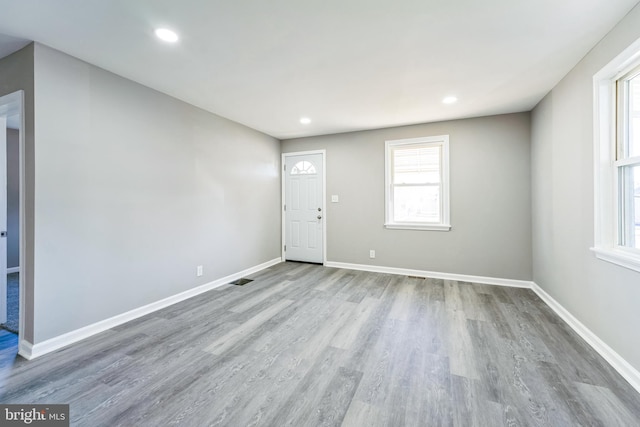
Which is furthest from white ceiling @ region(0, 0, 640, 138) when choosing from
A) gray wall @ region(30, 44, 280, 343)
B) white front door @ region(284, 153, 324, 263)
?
white front door @ region(284, 153, 324, 263)

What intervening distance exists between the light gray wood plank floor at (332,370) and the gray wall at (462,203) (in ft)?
3.51

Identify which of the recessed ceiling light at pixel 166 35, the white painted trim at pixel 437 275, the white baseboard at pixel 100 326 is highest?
the recessed ceiling light at pixel 166 35

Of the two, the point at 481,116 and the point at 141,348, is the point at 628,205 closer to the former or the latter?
the point at 481,116

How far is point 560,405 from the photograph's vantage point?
1603 mm

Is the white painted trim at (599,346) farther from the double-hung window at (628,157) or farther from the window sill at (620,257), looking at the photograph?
the double-hung window at (628,157)

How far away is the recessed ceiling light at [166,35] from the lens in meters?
1.98

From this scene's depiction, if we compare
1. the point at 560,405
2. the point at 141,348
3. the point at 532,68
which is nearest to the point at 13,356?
the point at 141,348

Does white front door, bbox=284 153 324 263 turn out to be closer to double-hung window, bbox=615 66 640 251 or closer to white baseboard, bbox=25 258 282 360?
white baseboard, bbox=25 258 282 360

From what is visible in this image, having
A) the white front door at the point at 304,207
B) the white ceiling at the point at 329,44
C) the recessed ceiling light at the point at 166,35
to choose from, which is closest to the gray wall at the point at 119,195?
the white ceiling at the point at 329,44

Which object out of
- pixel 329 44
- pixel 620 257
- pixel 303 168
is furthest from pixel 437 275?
pixel 329 44

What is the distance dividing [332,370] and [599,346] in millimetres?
2203

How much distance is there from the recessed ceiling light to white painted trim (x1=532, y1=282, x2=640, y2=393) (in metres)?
4.08

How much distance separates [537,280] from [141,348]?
4.69 metres

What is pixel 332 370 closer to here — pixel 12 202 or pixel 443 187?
pixel 443 187
